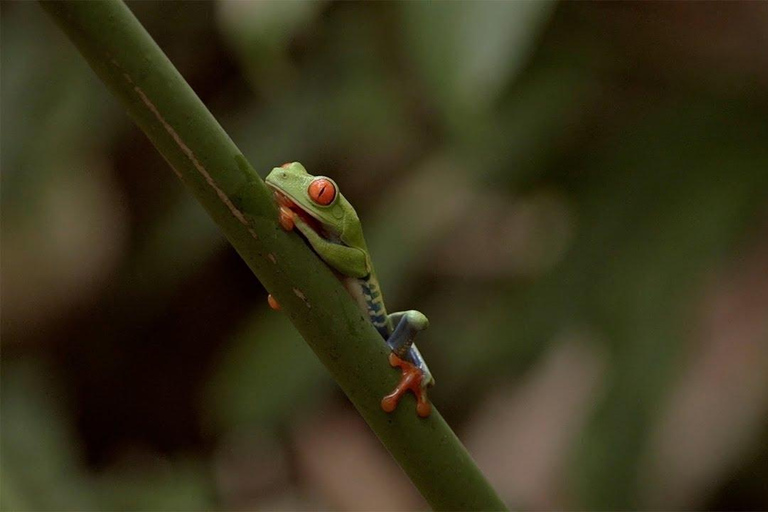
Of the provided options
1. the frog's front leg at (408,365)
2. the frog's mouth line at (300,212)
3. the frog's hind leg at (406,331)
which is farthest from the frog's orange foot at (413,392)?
the frog's mouth line at (300,212)

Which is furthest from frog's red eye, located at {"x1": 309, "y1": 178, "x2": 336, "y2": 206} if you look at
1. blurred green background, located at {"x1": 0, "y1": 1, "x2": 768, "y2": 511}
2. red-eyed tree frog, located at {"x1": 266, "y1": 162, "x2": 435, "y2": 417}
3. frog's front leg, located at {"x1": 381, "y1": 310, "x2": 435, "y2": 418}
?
blurred green background, located at {"x1": 0, "y1": 1, "x2": 768, "y2": 511}

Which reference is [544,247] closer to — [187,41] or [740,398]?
[740,398]

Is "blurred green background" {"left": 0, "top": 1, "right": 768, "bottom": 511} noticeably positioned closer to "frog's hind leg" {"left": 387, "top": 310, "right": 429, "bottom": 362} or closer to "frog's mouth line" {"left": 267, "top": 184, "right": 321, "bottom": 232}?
"frog's mouth line" {"left": 267, "top": 184, "right": 321, "bottom": 232}

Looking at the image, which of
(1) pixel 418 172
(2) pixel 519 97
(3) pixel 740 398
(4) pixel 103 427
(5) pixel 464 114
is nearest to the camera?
(5) pixel 464 114

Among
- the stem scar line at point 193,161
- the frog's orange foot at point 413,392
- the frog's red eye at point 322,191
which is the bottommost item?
the frog's orange foot at point 413,392

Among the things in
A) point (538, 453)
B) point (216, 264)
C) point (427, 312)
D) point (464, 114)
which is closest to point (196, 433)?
point (216, 264)

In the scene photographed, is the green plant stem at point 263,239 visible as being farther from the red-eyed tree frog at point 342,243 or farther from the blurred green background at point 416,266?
the blurred green background at point 416,266
